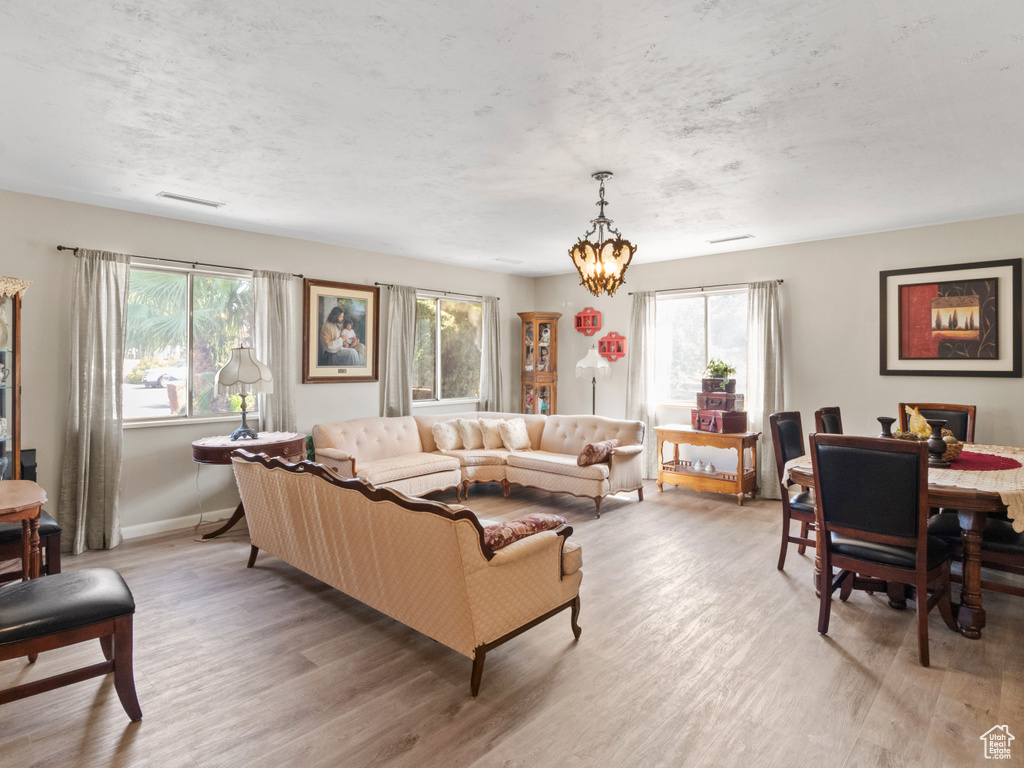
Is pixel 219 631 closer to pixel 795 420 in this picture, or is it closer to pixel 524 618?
pixel 524 618

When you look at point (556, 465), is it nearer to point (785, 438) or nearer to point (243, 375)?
point (785, 438)

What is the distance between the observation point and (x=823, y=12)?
2008mm

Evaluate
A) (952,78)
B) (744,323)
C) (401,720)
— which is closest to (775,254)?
(744,323)

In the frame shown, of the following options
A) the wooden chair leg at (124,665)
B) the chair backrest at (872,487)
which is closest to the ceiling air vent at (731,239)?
the chair backrest at (872,487)

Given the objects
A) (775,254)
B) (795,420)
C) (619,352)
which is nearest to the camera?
(795,420)

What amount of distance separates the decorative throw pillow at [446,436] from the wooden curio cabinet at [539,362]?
172cm

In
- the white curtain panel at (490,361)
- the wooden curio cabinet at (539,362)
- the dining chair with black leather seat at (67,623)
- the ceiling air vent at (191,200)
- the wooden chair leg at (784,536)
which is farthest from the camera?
the wooden curio cabinet at (539,362)

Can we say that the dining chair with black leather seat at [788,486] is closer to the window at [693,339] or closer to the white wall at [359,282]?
the white wall at [359,282]

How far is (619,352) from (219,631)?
18.5ft

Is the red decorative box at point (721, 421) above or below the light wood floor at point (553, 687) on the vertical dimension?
above

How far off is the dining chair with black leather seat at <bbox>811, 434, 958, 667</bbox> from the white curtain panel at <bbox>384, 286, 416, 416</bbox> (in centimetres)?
471

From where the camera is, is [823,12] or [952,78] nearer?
[823,12]

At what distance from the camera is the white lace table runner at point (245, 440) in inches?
178

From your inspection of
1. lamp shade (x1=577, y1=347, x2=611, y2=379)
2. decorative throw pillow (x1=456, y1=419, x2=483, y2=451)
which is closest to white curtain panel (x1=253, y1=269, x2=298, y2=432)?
decorative throw pillow (x1=456, y1=419, x2=483, y2=451)
